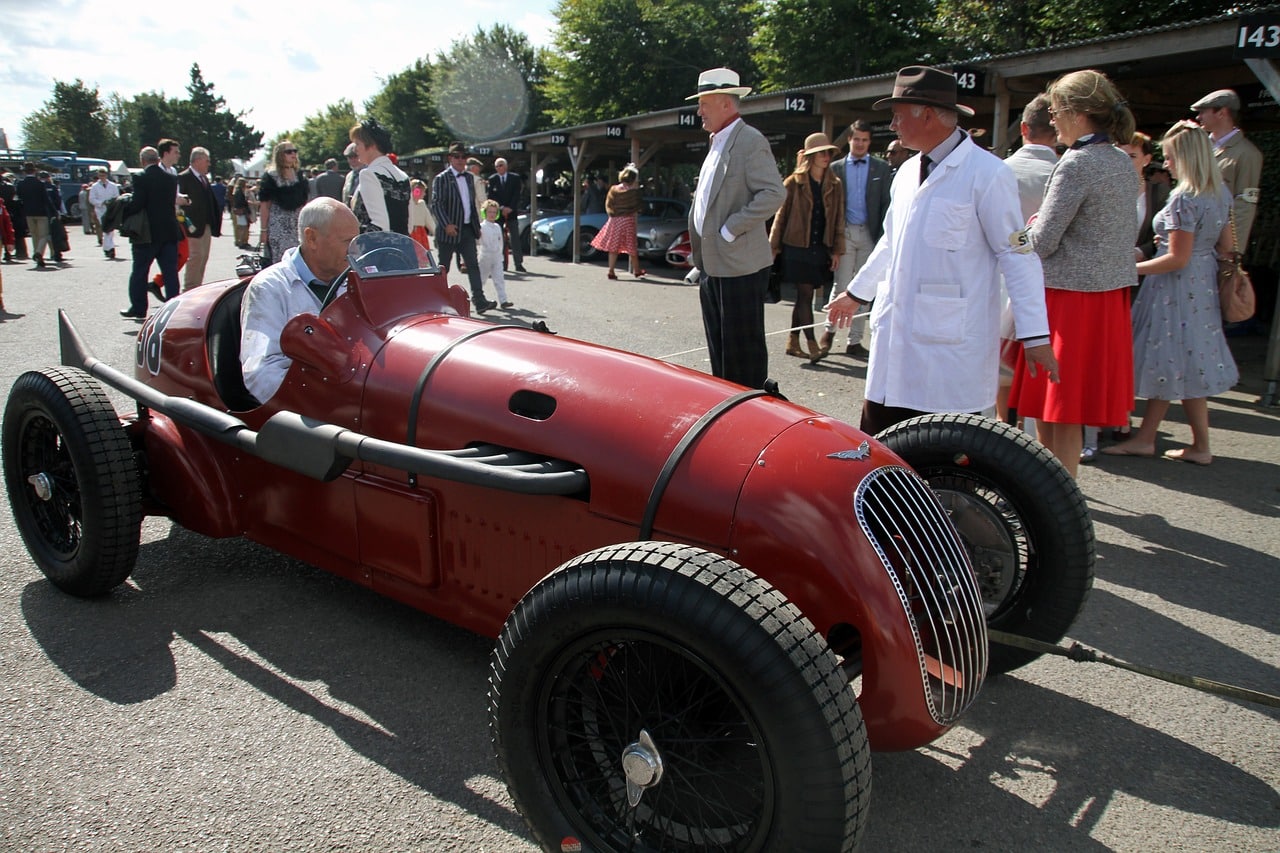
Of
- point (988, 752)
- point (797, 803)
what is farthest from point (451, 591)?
point (988, 752)

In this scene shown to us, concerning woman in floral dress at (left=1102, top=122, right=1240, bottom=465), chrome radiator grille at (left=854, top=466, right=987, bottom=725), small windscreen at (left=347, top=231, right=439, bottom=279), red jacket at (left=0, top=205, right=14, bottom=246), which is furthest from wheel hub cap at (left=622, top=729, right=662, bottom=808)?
red jacket at (left=0, top=205, right=14, bottom=246)

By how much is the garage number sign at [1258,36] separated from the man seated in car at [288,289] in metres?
6.50

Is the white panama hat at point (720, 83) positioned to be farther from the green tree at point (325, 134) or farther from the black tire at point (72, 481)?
the green tree at point (325, 134)

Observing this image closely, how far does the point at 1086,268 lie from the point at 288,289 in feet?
10.9

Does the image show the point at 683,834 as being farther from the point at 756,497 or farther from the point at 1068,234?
the point at 1068,234

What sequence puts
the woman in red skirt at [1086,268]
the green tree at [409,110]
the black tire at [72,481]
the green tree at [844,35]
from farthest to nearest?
the green tree at [409,110]
the green tree at [844,35]
the woman in red skirt at [1086,268]
the black tire at [72,481]

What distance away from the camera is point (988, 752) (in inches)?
99.0

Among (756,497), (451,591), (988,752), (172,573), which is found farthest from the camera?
(172,573)

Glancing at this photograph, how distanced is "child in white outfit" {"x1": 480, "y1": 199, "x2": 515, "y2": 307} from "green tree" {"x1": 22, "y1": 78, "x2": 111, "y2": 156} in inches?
3629

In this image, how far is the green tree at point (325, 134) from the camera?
308 ft

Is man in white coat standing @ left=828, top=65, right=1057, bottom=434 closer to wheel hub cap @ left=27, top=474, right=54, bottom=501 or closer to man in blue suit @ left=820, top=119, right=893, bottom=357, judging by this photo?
wheel hub cap @ left=27, top=474, right=54, bottom=501

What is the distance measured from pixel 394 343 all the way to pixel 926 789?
6.87ft

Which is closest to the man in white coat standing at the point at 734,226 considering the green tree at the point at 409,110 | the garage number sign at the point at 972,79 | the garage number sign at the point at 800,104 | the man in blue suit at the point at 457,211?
the man in blue suit at the point at 457,211

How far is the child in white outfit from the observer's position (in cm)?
1055
